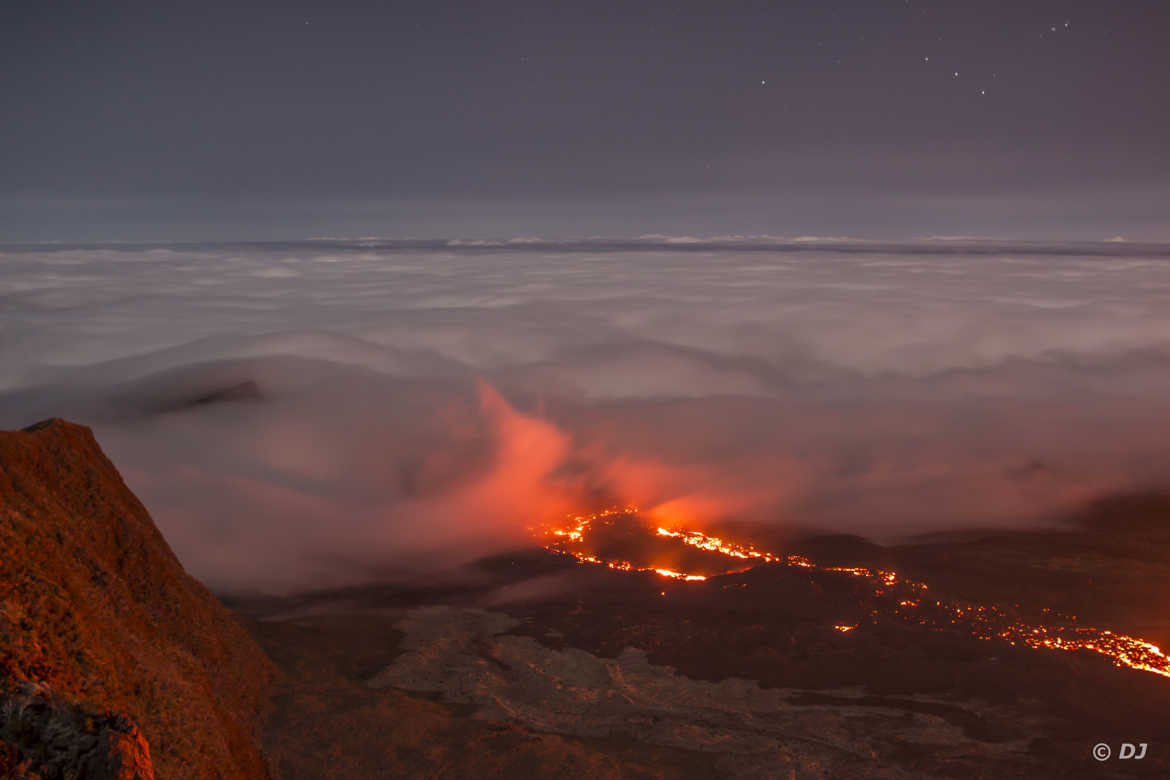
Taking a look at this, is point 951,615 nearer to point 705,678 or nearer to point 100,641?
point 705,678

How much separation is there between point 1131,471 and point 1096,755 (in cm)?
6064

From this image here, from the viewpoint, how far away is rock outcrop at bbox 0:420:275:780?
5531mm

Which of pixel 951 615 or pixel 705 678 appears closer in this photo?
pixel 705 678

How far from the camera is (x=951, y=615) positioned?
32.4m

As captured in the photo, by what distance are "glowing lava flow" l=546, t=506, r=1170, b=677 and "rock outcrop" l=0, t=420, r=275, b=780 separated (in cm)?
2466

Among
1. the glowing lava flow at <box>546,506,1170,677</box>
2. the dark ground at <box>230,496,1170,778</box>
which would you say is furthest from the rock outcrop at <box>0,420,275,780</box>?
the glowing lava flow at <box>546,506,1170,677</box>

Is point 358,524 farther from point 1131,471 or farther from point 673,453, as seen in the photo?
point 1131,471

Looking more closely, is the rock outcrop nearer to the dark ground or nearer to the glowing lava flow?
the dark ground

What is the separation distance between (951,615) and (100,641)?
108 feet

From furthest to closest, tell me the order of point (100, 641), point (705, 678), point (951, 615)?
point (951, 615), point (705, 678), point (100, 641)

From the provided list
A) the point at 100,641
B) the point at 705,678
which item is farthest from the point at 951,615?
the point at 100,641

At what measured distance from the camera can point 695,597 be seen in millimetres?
34312

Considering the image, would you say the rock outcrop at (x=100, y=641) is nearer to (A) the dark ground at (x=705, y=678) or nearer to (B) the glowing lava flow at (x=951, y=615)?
(A) the dark ground at (x=705, y=678)

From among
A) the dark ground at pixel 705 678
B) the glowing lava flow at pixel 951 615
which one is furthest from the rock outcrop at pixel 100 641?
the glowing lava flow at pixel 951 615
